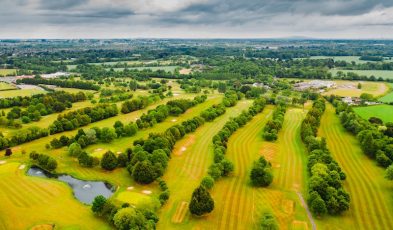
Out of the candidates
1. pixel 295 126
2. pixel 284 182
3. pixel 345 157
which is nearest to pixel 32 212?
pixel 284 182

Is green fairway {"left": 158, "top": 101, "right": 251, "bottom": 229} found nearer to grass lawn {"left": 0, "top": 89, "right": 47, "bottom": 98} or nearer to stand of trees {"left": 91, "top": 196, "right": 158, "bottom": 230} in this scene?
stand of trees {"left": 91, "top": 196, "right": 158, "bottom": 230}

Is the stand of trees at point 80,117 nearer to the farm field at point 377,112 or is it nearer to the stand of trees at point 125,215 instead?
the stand of trees at point 125,215

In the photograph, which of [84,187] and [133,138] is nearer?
[84,187]

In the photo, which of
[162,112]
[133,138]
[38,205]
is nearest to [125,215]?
[38,205]

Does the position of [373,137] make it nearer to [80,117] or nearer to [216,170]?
[216,170]

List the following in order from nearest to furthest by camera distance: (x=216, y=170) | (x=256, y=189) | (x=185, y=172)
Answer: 1. (x=256, y=189)
2. (x=216, y=170)
3. (x=185, y=172)

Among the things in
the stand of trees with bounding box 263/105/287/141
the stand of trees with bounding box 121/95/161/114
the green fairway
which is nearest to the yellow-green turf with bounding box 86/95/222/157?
the green fairway

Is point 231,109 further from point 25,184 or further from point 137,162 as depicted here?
point 25,184

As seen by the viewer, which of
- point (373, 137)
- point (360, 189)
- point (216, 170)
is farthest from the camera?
point (373, 137)
